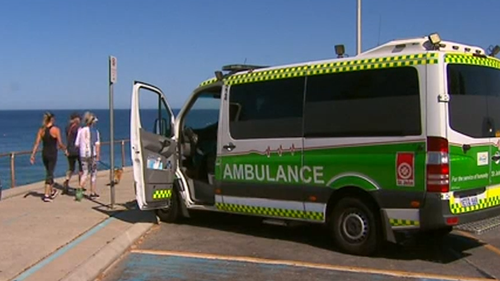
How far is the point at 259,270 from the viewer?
Result: 6824mm

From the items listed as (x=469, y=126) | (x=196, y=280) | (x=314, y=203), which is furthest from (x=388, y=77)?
(x=196, y=280)

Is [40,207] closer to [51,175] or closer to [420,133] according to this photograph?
[51,175]

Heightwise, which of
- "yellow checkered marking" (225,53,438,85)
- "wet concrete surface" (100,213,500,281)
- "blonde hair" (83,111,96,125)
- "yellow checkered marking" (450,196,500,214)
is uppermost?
"yellow checkered marking" (225,53,438,85)

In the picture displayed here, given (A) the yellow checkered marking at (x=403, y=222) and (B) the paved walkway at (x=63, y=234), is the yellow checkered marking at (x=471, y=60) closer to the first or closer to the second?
(A) the yellow checkered marking at (x=403, y=222)

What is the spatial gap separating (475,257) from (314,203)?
2023 millimetres

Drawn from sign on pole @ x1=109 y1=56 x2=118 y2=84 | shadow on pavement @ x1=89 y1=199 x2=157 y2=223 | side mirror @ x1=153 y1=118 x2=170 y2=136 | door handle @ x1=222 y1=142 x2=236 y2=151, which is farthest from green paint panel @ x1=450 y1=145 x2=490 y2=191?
sign on pole @ x1=109 y1=56 x2=118 y2=84

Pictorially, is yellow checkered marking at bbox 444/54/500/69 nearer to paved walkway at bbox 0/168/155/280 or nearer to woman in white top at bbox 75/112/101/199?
paved walkway at bbox 0/168/155/280

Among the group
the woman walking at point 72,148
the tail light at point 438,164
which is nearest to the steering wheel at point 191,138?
the woman walking at point 72,148

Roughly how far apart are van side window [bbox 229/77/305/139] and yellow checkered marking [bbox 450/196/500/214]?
6.98 feet

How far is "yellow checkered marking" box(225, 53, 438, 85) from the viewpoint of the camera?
6793mm

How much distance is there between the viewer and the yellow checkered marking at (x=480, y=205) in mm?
6738

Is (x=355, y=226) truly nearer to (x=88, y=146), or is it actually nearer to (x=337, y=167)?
(x=337, y=167)

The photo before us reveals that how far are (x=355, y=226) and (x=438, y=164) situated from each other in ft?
4.49

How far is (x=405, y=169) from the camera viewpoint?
6863 millimetres
